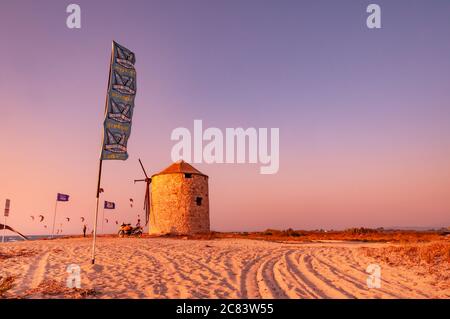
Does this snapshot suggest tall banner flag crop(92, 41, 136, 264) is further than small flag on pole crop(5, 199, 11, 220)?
No

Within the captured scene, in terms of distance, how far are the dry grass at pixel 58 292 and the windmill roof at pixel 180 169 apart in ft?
83.1

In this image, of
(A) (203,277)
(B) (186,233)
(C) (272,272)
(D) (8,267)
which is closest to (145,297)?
(A) (203,277)

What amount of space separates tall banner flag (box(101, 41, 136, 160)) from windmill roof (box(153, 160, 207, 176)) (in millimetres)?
20626

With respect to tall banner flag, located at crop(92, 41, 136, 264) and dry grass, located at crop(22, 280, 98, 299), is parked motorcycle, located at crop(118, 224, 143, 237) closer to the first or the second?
tall banner flag, located at crop(92, 41, 136, 264)

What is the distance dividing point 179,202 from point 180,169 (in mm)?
3490

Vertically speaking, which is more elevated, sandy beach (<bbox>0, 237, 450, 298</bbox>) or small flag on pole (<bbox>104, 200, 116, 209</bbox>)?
small flag on pole (<bbox>104, 200, 116, 209</bbox>)

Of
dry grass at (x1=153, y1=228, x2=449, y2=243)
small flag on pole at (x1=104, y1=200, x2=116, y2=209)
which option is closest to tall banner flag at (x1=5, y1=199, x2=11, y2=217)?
small flag on pole at (x1=104, y1=200, x2=116, y2=209)

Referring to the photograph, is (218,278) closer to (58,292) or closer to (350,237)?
(58,292)

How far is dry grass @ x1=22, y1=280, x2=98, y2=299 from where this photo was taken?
6.42 metres

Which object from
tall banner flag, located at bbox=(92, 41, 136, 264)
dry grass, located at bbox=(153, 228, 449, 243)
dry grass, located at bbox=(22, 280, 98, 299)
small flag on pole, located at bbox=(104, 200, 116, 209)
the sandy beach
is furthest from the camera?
small flag on pole, located at bbox=(104, 200, 116, 209)

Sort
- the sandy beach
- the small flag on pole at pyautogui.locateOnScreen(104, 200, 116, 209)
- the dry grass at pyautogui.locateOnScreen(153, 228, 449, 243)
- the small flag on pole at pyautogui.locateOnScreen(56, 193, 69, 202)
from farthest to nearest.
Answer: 1. the small flag on pole at pyautogui.locateOnScreen(104, 200, 116, 209)
2. the small flag on pole at pyautogui.locateOnScreen(56, 193, 69, 202)
3. the dry grass at pyautogui.locateOnScreen(153, 228, 449, 243)
4. the sandy beach

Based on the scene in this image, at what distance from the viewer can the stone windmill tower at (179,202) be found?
31469 millimetres
